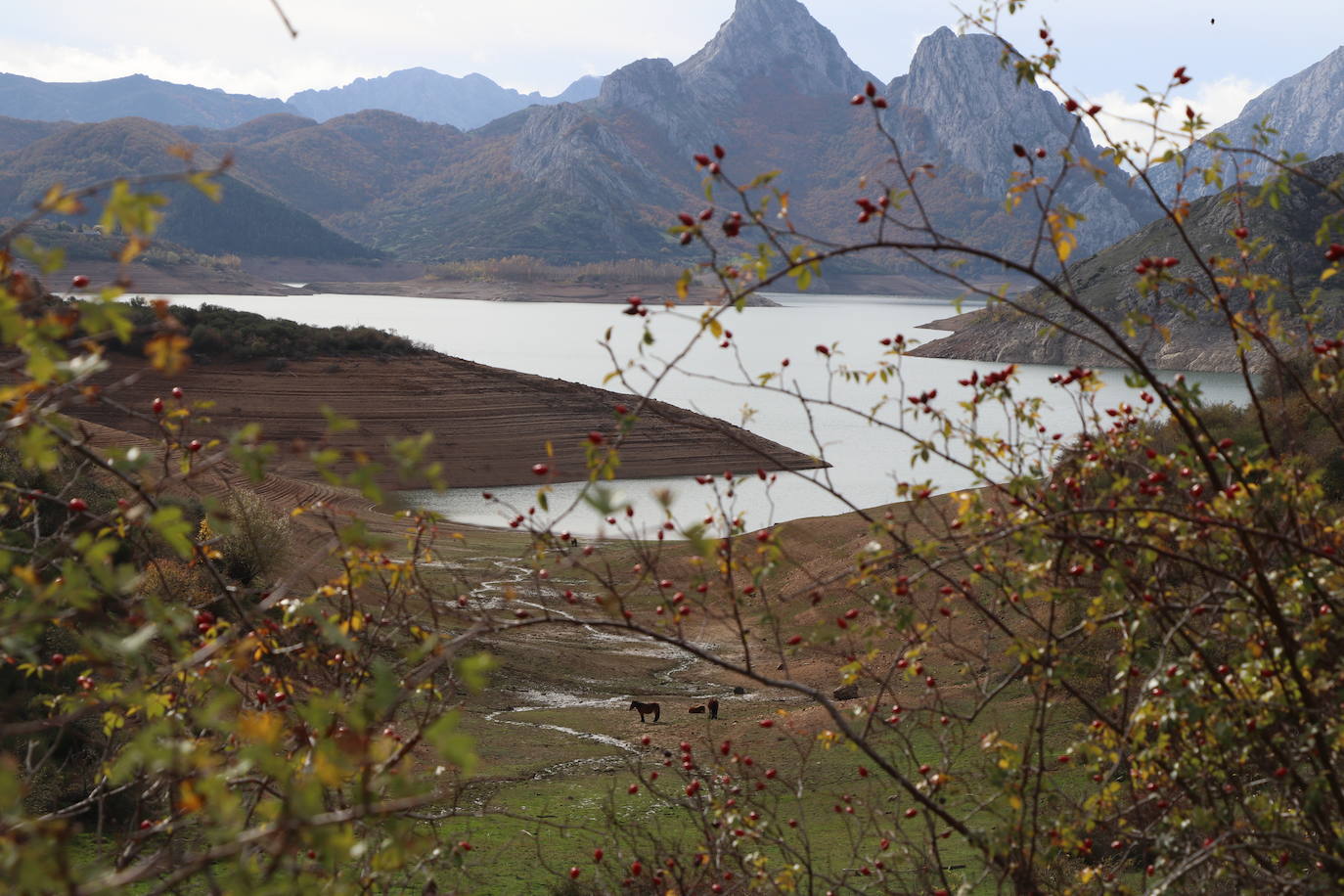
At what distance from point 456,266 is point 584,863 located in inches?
5049

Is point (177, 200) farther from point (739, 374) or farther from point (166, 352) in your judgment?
point (166, 352)

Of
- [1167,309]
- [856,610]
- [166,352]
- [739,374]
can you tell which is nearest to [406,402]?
[739,374]

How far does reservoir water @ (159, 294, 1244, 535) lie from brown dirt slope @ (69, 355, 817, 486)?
0.81 m

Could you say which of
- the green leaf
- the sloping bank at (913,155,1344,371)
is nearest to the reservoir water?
the green leaf

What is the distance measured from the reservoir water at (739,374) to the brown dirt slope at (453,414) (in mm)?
815

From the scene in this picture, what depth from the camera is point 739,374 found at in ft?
178

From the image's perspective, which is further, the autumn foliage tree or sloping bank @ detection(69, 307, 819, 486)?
sloping bank @ detection(69, 307, 819, 486)

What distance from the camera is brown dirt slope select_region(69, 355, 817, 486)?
102 ft

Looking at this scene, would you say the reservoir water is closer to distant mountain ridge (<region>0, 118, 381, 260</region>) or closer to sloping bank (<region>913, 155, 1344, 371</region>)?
sloping bank (<region>913, 155, 1344, 371</region>)

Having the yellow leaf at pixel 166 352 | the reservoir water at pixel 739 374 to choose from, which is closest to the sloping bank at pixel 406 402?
the reservoir water at pixel 739 374

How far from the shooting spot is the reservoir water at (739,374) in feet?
84.7

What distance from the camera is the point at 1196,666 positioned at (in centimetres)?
316

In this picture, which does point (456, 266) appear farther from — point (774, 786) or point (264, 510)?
point (774, 786)

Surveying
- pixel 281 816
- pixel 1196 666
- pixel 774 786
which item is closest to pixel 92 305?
pixel 281 816
